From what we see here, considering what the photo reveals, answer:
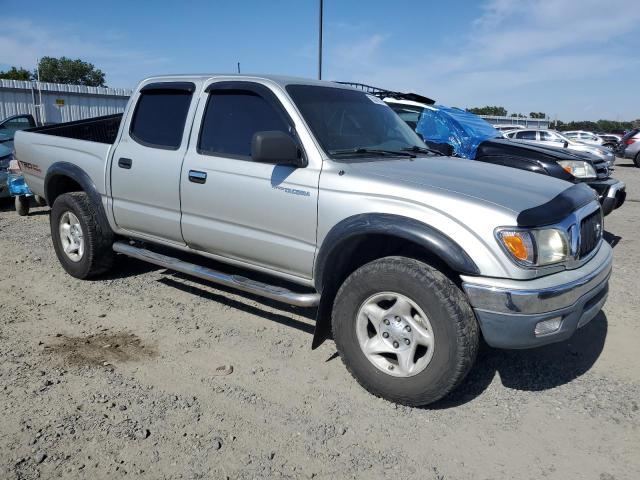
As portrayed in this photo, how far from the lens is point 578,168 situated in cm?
643

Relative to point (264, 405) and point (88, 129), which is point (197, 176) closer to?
point (264, 405)

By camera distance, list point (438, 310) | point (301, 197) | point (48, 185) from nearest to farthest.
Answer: point (438, 310) < point (301, 197) < point (48, 185)

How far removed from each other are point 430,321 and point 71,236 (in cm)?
396

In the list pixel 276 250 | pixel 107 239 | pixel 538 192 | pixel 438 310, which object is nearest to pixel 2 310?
pixel 107 239

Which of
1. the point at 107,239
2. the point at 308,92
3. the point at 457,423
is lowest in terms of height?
the point at 457,423

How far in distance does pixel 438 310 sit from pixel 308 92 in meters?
1.94

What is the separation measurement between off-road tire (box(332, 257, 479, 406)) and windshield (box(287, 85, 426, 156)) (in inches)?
37.6

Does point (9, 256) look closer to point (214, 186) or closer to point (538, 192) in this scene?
point (214, 186)

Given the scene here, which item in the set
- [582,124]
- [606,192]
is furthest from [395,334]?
[582,124]

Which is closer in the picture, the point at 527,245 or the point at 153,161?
the point at 527,245

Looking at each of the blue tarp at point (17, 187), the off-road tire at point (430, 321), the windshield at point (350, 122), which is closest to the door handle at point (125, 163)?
the windshield at point (350, 122)

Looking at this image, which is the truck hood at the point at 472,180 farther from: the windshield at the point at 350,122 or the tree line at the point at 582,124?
the tree line at the point at 582,124

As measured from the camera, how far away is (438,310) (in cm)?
294

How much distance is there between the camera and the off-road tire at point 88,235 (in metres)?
5.11
